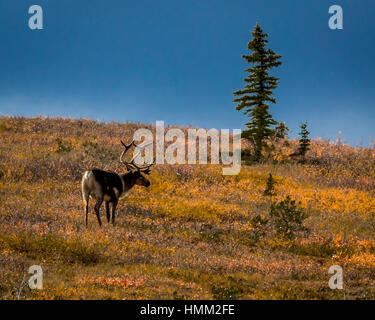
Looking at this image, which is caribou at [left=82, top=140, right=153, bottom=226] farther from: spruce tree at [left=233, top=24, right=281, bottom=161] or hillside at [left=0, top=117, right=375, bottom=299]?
spruce tree at [left=233, top=24, right=281, bottom=161]

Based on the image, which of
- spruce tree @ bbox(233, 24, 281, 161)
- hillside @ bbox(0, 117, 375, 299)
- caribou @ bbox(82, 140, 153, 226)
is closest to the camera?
hillside @ bbox(0, 117, 375, 299)

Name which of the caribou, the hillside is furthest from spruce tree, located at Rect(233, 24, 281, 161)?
the caribou

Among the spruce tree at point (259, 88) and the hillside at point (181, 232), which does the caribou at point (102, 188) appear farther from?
the spruce tree at point (259, 88)

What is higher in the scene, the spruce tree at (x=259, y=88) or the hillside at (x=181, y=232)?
the spruce tree at (x=259, y=88)

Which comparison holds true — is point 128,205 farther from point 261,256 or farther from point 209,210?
point 261,256

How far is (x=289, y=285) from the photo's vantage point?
10867mm

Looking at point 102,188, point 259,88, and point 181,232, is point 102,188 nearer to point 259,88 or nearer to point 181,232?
point 181,232

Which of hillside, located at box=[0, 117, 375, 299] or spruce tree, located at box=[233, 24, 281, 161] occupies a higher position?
spruce tree, located at box=[233, 24, 281, 161]

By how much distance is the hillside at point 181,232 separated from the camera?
33.8ft

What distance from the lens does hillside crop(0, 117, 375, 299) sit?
33.8 ft

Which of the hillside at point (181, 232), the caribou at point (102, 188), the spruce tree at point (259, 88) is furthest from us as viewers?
the spruce tree at point (259, 88)

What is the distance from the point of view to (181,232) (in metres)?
16.1

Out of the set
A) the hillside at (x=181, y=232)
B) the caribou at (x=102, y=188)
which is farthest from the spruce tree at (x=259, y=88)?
the caribou at (x=102, y=188)

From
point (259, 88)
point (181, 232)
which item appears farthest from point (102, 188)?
point (259, 88)
